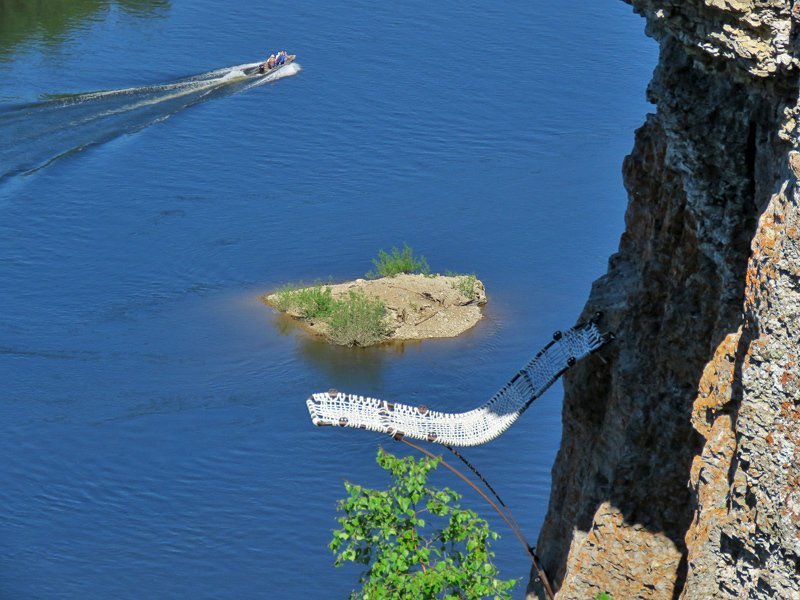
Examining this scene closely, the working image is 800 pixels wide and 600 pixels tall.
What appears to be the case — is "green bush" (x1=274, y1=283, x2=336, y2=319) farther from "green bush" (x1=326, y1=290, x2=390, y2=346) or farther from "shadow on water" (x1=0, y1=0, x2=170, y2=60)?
"shadow on water" (x1=0, y1=0, x2=170, y2=60)

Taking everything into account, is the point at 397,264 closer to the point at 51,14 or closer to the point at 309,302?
the point at 309,302

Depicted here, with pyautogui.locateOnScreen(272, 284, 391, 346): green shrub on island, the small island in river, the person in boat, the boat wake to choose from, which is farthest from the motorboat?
pyautogui.locateOnScreen(272, 284, 391, 346): green shrub on island

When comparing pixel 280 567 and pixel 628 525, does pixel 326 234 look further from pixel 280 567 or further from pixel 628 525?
pixel 628 525

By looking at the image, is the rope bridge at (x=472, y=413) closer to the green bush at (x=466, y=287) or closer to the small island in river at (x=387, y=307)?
the small island in river at (x=387, y=307)

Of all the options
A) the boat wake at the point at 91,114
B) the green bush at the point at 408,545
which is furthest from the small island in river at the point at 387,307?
the green bush at the point at 408,545

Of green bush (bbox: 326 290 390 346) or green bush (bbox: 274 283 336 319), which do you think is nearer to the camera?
green bush (bbox: 326 290 390 346)

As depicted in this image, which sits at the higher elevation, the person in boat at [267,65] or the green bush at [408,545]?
the green bush at [408,545]

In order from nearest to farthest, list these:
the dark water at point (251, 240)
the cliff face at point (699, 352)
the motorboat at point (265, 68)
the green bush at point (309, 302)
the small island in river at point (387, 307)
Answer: the cliff face at point (699, 352) → the dark water at point (251, 240) → the small island in river at point (387, 307) → the green bush at point (309, 302) → the motorboat at point (265, 68)
